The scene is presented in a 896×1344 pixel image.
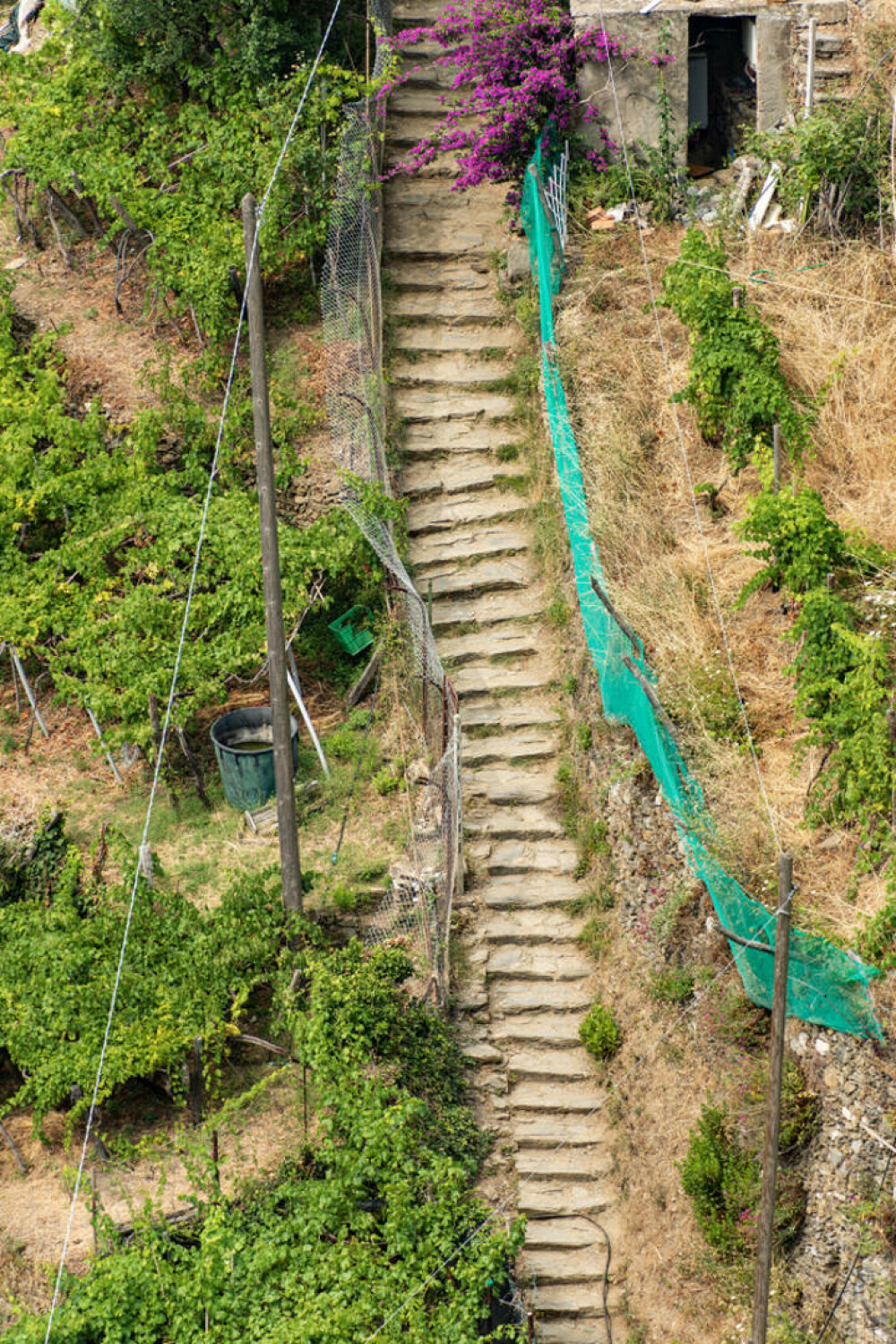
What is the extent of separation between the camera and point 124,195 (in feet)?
45.1

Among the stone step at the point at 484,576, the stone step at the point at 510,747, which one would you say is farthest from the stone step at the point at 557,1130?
the stone step at the point at 484,576

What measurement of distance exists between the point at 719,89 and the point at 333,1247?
33.5 feet

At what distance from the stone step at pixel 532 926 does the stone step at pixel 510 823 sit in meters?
0.50

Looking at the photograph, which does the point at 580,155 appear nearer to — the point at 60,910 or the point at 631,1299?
the point at 60,910

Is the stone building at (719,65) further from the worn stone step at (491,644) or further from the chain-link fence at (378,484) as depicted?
the worn stone step at (491,644)

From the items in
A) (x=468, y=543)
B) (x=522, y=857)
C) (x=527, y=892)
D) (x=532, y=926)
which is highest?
(x=468, y=543)

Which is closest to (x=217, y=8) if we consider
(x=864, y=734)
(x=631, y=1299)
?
(x=864, y=734)

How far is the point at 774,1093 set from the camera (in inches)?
272

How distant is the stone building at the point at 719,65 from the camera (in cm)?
1291

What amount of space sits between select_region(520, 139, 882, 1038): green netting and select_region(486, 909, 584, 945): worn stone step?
141 cm

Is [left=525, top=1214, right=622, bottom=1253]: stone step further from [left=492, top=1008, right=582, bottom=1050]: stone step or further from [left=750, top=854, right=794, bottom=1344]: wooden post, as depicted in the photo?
[left=750, top=854, right=794, bottom=1344]: wooden post

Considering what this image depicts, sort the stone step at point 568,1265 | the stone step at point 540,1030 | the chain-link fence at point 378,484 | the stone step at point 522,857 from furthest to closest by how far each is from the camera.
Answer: the stone step at point 522,857 < the chain-link fence at point 378,484 < the stone step at point 540,1030 < the stone step at point 568,1265

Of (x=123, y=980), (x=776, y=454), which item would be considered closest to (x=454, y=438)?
(x=776, y=454)

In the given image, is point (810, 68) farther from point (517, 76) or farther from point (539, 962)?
point (539, 962)
